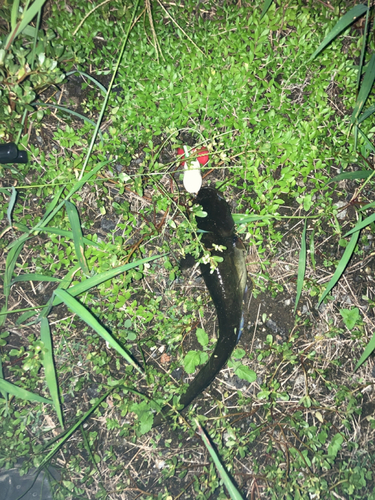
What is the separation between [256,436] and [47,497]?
1.68 meters

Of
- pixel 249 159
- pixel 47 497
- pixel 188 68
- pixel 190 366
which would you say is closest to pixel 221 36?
pixel 188 68

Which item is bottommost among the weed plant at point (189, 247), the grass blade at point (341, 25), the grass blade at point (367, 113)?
the weed plant at point (189, 247)

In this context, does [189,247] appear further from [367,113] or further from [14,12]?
[14,12]

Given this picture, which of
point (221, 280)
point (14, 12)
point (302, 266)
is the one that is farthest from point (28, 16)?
point (302, 266)

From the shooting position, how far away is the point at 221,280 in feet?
8.44

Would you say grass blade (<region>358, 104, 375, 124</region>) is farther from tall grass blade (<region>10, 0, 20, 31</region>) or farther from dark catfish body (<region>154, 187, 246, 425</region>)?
tall grass blade (<region>10, 0, 20, 31</region>)

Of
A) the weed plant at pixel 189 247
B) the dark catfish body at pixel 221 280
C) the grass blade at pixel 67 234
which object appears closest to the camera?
the grass blade at pixel 67 234

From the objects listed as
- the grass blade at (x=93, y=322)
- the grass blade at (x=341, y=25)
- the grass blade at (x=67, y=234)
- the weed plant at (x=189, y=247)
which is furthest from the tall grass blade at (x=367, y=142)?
the grass blade at (x=93, y=322)

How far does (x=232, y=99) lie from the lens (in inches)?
97.2

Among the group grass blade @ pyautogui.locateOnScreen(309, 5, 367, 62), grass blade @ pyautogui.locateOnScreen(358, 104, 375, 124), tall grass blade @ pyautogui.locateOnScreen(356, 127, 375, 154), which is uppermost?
grass blade @ pyautogui.locateOnScreen(309, 5, 367, 62)

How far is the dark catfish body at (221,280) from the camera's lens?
257 centimetres

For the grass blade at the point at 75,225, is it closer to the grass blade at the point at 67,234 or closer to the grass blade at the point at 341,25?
the grass blade at the point at 67,234

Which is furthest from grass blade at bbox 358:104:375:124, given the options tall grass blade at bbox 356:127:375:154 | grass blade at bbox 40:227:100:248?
grass blade at bbox 40:227:100:248

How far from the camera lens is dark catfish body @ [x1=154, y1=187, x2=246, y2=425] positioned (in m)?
2.57
